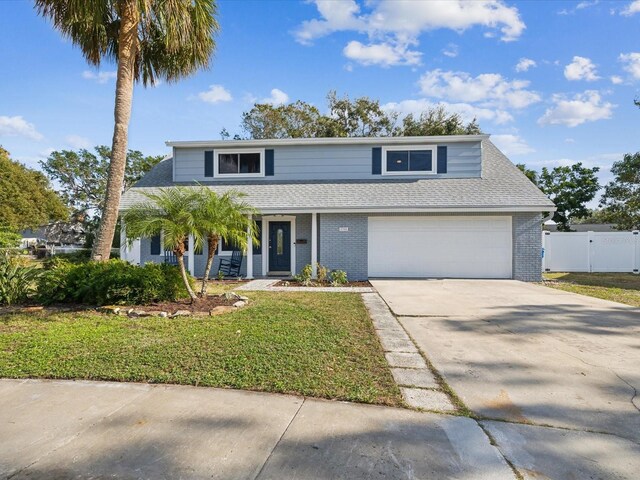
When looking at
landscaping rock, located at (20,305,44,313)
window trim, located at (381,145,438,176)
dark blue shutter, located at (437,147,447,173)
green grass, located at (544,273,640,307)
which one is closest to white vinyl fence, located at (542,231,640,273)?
green grass, located at (544,273,640,307)

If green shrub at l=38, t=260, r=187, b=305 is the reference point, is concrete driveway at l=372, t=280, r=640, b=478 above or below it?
below

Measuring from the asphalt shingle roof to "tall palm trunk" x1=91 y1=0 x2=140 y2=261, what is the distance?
491 cm

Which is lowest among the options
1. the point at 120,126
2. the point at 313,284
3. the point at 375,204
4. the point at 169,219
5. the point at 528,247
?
the point at 313,284

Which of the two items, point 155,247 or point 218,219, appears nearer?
point 218,219

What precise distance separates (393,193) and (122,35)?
8810mm

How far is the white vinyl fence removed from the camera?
15469mm

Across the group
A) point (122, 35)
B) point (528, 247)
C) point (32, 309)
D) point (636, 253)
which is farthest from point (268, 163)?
point (636, 253)

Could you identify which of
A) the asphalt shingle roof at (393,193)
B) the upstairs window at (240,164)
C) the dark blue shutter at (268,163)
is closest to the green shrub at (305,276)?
→ the asphalt shingle roof at (393,193)

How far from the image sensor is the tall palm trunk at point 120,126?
811 centimetres

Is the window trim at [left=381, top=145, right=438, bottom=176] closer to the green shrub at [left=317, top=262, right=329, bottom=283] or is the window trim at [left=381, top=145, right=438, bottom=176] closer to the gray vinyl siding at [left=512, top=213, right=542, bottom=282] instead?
the gray vinyl siding at [left=512, top=213, right=542, bottom=282]

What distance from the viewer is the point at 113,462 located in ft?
7.91

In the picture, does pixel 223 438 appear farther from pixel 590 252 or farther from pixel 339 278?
pixel 590 252

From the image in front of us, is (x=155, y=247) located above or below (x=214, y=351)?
above

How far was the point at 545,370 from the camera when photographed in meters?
4.22
